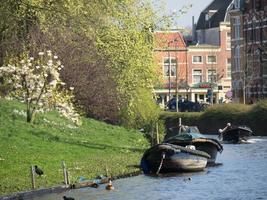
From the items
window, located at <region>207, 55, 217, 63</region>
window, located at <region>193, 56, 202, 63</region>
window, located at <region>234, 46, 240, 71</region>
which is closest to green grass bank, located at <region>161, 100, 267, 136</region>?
window, located at <region>234, 46, 240, 71</region>

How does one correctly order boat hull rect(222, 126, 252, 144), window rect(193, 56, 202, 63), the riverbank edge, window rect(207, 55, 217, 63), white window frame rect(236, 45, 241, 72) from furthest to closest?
window rect(207, 55, 217, 63) → window rect(193, 56, 202, 63) → white window frame rect(236, 45, 241, 72) → boat hull rect(222, 126, 252, 144) → the riverbank edge

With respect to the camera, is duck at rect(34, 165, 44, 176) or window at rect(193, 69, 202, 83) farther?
window at rect(193, 69, 202, 83)

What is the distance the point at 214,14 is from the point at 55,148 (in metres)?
111

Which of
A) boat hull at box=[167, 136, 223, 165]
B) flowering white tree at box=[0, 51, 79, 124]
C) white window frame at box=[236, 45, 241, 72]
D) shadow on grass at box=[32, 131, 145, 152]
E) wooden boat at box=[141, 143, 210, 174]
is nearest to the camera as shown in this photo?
wooden boat at box=[141, 143, 210, 174]

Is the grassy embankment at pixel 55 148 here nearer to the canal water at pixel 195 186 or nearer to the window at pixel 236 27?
the canal water at pixel 195 186

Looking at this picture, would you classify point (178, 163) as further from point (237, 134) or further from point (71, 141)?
point (237, 134)

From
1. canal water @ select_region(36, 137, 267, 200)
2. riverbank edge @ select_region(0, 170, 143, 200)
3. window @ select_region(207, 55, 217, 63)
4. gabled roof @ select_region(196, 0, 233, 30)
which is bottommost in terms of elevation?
canal water @ select_region(36, 137, 267, 200)

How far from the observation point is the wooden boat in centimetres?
3678

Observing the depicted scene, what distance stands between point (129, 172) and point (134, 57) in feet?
39.2

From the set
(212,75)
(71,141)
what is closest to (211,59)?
(212,75)

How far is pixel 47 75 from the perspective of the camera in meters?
41.3

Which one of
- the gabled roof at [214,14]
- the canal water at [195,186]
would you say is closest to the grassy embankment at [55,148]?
the canal water at [195,186]

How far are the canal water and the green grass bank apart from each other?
36251 mm

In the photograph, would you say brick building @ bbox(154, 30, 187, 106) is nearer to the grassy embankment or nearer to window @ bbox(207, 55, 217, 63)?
window @ bbox(207, 55, 217, 63)
